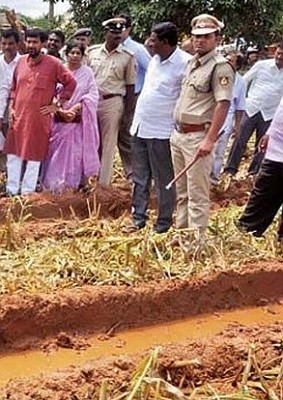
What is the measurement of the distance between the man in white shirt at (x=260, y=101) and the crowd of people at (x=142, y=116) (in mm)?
12

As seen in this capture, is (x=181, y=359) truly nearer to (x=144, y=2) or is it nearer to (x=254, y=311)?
(x=254, y=311)

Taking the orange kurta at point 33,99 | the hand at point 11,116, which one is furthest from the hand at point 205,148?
the hand at point 11,116

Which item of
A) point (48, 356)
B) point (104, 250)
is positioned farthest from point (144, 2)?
point (48, 356)

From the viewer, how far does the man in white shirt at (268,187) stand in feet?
18.1

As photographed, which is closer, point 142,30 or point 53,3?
point 142,30

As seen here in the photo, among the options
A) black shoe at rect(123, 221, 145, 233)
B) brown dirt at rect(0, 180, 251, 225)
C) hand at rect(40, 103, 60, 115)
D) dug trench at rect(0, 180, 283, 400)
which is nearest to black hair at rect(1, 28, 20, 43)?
hand at rect(40, 103, 60, 115)

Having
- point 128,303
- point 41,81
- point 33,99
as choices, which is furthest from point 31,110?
point 128,303

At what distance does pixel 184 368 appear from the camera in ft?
13.2

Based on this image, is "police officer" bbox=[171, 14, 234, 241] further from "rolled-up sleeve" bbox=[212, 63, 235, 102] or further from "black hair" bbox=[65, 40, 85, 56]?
"black hair" bbox=[65, 40, 85, 56]

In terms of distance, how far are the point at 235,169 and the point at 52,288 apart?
166 inches

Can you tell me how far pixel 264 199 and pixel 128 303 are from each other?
1.31 meters

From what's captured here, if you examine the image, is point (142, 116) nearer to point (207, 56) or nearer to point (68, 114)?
point (207, 56)

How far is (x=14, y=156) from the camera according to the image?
7148 millimetres

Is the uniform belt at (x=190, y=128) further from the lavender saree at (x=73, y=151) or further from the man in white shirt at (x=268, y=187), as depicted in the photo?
the lavender saree at (x=73, y=151)
